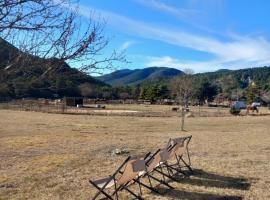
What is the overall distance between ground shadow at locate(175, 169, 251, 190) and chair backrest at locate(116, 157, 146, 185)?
2.10 metres

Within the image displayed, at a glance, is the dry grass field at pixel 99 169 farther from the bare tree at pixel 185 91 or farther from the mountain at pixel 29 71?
the bare tree at pixel 185 91

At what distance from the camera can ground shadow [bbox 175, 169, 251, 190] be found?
973 cm

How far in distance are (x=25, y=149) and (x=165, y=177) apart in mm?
6746

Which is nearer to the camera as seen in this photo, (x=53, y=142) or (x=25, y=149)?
(x=25, y=149)

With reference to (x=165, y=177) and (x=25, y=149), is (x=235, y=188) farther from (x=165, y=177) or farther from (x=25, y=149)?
(x=25, y=149)

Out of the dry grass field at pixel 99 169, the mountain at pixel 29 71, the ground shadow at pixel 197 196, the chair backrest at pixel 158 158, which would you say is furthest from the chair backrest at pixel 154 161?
the mountain at pixel 29 71

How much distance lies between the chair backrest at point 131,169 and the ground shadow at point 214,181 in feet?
6.90

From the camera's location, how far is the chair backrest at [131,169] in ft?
25.4

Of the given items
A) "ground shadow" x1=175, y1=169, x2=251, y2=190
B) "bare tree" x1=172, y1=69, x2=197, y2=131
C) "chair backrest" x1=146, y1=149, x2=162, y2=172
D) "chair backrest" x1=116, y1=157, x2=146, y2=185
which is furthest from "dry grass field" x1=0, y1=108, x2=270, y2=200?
"bare tree" x1=172, y1=69, x2=197, y2=131

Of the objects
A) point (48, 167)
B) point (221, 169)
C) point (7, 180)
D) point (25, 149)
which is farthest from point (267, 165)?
point (25, 149)

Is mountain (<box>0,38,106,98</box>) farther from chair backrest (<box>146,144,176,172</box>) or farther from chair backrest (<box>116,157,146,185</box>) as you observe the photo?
chair backrest (<box>146,144,176,172</box>)

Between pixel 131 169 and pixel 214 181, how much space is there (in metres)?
2.92

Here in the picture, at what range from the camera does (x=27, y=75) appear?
5.36 metres

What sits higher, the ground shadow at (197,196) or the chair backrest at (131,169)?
the chair backrest at (131,169)
